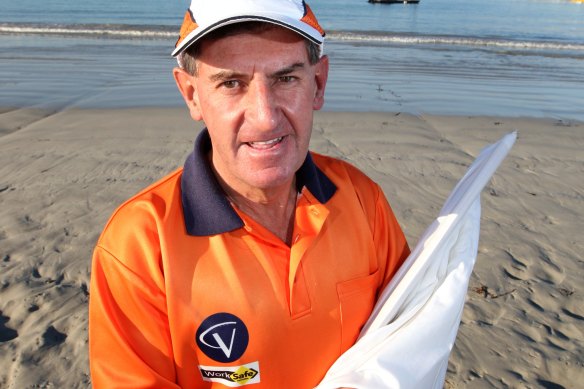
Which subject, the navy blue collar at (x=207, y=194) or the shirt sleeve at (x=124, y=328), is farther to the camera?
the navy blue collar at (x=207, y=194)

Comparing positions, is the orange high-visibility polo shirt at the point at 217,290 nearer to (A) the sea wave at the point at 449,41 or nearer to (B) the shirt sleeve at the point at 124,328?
(B) the shirt sleeve at the point at 124,328

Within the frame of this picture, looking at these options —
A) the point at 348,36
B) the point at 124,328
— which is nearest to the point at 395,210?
the point at 124,328

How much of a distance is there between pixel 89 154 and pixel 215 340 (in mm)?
5571

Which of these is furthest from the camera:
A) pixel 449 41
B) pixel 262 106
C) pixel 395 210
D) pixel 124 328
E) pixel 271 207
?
pixel 449 41

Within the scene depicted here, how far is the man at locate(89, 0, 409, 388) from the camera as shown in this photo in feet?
4.99

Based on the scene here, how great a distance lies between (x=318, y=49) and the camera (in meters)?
1.76

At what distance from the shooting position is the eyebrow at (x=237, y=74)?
1.60 m

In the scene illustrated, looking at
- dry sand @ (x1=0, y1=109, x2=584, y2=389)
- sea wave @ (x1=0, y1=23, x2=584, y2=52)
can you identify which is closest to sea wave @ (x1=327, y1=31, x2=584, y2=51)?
sea wave @ (x1=0, y1=23, x2=584, y2=52)

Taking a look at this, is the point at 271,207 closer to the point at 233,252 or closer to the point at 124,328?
the point at 233,252

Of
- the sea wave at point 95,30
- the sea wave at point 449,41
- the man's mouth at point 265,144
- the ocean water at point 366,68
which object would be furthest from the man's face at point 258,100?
the sea wave at point 95,30

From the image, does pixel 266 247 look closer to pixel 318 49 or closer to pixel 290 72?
pixel 290 72

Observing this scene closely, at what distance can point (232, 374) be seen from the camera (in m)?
1.65

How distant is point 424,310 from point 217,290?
692mm

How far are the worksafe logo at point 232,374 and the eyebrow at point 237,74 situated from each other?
0.92 meters
